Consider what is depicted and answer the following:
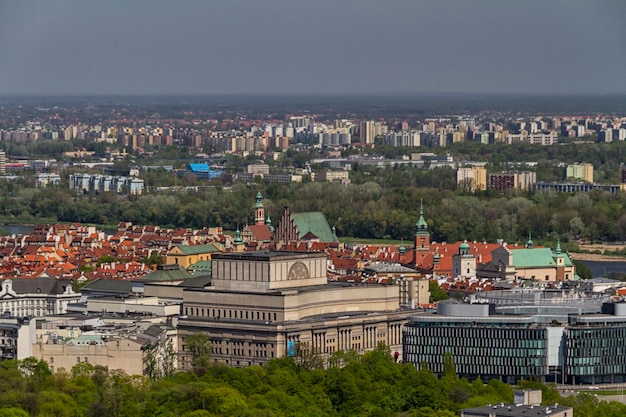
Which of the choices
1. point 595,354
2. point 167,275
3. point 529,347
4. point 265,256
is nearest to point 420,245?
point 167,275

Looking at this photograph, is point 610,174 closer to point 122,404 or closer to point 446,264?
point 446,264

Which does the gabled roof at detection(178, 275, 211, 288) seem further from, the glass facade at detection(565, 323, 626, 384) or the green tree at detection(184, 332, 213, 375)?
the glass facade at detection(565, 323, 626, 384)

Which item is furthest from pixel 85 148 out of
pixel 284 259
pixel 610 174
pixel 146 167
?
pixel 284 259

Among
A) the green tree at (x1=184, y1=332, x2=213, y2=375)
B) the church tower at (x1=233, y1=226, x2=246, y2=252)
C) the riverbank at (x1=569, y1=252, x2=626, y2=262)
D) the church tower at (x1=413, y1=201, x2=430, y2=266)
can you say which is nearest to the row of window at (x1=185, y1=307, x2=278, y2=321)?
the green tree at (x1=184, y1=332, x2=213, y2=375)

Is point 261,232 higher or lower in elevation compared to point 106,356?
lower

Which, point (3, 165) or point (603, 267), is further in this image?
point (3, 165)

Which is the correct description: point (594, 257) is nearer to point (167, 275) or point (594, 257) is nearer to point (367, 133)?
point (167, 275)
